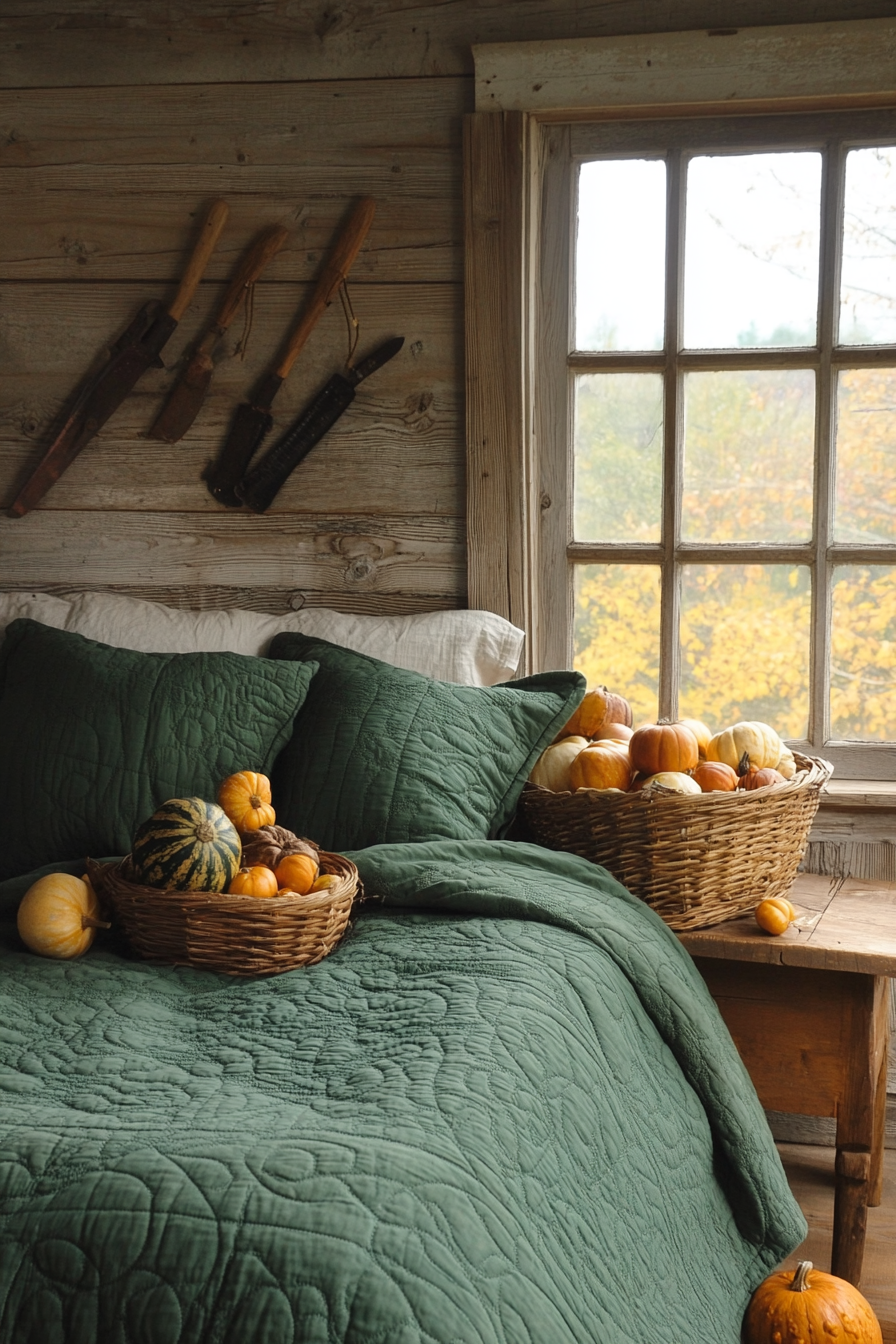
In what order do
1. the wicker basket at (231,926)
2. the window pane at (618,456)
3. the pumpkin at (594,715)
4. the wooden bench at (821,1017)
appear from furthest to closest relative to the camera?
1. the window pane at (618,456)
2. the pumpkin at (594,715)
3. the wooden bench at (821,1017)
4. the wicker basket at (231,926)

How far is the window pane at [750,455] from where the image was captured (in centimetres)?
221

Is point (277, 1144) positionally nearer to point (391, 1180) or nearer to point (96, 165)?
point (391, 1180)

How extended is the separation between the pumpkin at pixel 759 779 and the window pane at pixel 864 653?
1.58 feet

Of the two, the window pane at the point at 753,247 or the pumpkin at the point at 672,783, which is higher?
the window pane at the point at 753,247

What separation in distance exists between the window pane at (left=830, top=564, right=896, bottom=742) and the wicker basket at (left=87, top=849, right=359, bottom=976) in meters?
1.23

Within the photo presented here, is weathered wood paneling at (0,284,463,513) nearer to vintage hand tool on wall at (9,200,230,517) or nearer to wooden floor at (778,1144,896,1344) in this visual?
vintage hand tool on wall at (9,200,230,517)

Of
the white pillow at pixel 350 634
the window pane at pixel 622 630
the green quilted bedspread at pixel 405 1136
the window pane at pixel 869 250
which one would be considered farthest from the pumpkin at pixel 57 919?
the window pane at pixel 869 250

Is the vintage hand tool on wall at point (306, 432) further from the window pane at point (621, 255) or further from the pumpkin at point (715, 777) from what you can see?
the pumpkin at point (715, 777)

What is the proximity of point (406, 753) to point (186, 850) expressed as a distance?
0.49 m

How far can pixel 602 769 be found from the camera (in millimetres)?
1859

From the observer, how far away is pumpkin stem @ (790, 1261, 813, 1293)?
1.45 meters

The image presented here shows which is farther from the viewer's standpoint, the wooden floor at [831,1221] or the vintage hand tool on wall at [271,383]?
the vintage hand tool on wall at [271,383]

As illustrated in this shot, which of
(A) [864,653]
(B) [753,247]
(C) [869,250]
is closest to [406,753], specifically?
(A) [864,653]

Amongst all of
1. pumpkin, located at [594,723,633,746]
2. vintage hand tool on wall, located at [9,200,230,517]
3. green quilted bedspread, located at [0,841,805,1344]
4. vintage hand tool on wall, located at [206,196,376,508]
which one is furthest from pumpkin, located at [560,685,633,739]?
vintage hand tool on wall, located at [9,200,230,517]
